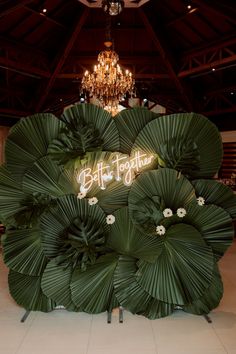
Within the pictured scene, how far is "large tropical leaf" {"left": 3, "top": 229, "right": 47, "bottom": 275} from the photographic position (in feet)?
12.7

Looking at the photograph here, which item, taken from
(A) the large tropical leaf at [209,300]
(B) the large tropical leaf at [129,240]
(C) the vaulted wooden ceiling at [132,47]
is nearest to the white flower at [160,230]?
(B) the large tropical leaf at [129,240]

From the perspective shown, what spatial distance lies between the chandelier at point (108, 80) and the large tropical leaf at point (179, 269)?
494cm

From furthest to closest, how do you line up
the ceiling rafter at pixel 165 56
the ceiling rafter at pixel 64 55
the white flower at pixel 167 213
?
the ceiling rafter at pixel 165 56 → the ceiling rafter at pixel 64 55 → the white flower at pixel 167 213

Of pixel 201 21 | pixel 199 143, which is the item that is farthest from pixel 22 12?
pixel 199 143

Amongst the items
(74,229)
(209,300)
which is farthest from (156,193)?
(209,300)

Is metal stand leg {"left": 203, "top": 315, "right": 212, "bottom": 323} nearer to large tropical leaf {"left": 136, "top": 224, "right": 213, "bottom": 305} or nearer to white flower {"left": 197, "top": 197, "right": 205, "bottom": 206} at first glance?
large tropical leaf {"left": 136, "top": 224, "right": 213, "bottom": 305}

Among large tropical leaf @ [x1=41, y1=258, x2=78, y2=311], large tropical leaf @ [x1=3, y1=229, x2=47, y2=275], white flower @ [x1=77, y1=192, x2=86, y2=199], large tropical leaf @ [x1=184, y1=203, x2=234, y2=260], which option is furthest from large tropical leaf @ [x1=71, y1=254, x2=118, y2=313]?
large tropical leaf @ [x1=184, y1=203, x2=234, y2=260]

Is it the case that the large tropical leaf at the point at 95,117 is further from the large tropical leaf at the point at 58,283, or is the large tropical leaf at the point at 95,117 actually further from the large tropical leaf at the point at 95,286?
the large tropical leaf at the point at 58,283

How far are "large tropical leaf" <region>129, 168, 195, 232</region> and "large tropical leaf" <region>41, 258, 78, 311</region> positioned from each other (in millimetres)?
953

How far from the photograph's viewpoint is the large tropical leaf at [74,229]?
144 inches

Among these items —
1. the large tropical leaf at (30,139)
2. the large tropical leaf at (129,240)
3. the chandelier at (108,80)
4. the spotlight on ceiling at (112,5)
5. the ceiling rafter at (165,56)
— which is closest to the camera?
the large tropical leaf at (129,240)

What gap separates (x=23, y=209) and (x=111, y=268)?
1126 mm

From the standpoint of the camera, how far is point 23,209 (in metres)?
3.77

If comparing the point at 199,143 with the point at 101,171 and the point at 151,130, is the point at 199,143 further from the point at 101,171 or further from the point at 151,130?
the point at 101,171
